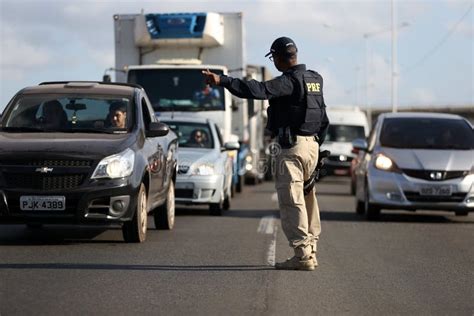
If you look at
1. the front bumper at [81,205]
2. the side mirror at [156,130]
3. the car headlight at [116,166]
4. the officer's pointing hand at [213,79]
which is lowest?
the front bumper at [81,205]

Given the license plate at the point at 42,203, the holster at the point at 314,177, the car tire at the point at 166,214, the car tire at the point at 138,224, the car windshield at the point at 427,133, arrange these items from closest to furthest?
1. the holster at the point at 314,177
2. the license plate at the point at 42,203
3. the car tire at the point at 138,224
4. the car tire at the point at 166,214
5. the car windshield at the point at 427,133

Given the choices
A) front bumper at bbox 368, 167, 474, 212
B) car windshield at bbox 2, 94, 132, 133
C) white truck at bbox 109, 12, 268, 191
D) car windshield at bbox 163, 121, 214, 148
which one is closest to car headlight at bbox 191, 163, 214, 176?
car windshield at bbox 163, 121, 214, 148

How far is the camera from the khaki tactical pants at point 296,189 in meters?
10.2

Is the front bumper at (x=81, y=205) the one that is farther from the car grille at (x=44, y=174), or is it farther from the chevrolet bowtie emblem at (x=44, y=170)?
the chevrolet bowtie emblem at (x=44, y=170)

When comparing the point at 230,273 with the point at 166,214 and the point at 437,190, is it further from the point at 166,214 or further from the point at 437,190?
the point at 437,190

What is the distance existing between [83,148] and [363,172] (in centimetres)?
691

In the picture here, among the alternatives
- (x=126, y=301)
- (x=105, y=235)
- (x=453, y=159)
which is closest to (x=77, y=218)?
(x=105, y=235)

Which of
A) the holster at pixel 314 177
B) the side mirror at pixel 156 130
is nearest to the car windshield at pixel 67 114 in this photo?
the side mirror at pixel 156 130

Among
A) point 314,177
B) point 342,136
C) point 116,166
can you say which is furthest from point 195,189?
point 342,136

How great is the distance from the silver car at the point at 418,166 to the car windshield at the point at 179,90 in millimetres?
6812

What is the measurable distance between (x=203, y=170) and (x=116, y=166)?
5.98 meters

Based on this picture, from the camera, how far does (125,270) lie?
1024cm

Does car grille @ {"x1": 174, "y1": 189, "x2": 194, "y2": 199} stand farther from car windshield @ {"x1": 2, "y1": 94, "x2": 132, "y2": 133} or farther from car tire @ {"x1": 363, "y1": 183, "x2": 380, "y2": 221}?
car windshield @ {"x1": 2, "y1": 94, "x2": 132, "y2": 133}

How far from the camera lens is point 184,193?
17.8 m
